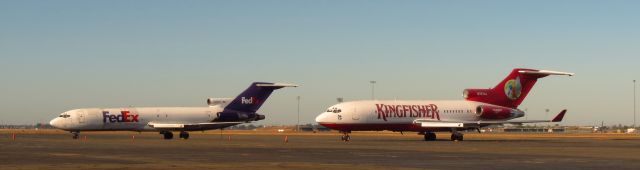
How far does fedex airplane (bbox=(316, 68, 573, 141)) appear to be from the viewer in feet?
244

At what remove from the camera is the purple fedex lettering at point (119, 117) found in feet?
287

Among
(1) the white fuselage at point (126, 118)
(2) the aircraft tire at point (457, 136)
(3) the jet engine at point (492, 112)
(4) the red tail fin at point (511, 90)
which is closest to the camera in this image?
(2) the aircraft tire at point (457, 136)

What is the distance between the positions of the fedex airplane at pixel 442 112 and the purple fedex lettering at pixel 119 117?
2161 centimetres

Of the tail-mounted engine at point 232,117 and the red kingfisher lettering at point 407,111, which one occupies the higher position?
the red kingfisher lettering at point 407,111

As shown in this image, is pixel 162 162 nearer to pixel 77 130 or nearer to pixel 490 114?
pixel 490 114

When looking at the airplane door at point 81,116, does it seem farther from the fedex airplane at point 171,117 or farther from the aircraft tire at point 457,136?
the aircraft tire at point 457,136

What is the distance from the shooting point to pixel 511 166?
31172 mm

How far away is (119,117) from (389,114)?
2732 centimetres

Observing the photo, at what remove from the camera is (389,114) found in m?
75.2

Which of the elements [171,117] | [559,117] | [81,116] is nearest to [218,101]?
[171,117]

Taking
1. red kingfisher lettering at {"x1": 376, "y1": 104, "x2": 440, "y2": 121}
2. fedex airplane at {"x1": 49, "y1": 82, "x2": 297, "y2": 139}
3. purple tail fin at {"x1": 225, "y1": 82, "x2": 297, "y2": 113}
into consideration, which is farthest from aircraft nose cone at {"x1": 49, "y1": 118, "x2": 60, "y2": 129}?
red kingfisher lettering at {"x1": 376, "y1": 104, "x2": 440, "y2": 121}

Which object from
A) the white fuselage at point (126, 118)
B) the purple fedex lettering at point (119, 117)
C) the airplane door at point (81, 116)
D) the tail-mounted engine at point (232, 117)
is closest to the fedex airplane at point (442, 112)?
the tail-mounted engine at point (232, 117)

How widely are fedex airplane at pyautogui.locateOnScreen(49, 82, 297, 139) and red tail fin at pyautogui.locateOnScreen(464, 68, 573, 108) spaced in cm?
2274

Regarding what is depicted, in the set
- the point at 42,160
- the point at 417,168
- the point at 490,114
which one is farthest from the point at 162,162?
the point at 490,114
